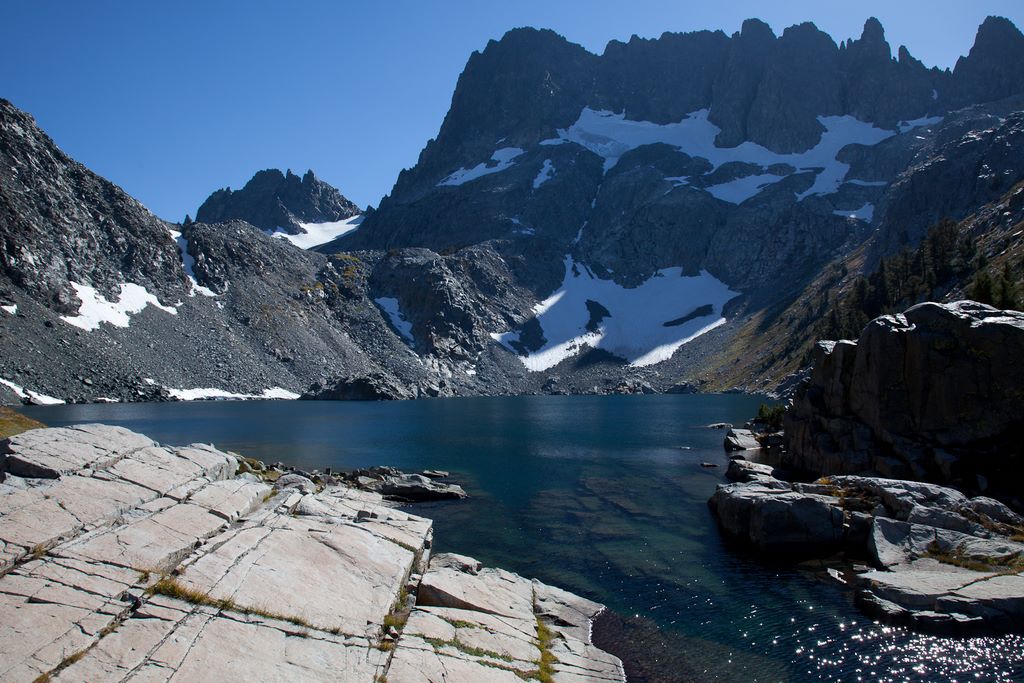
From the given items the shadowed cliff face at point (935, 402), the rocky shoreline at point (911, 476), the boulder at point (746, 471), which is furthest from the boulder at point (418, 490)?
the shadowed cliff face at point (935, 402)

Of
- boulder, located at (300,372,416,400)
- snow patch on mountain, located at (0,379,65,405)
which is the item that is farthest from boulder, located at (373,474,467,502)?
boulder, located at (300,372,416,400)

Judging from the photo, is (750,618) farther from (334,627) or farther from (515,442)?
(515,442)

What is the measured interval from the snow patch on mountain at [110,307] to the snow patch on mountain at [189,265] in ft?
40.0

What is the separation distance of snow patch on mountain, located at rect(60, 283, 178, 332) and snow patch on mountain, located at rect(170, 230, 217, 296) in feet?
40.0

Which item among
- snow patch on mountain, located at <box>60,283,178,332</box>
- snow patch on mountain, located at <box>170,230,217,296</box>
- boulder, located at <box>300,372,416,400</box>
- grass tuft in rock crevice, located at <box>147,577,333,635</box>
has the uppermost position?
snow patch on mountain, located at <box>170,230,217,296</box>

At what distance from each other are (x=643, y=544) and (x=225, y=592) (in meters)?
21.7

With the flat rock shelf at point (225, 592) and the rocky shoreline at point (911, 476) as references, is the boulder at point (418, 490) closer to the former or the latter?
the flat rock shelf at point (225, 592)

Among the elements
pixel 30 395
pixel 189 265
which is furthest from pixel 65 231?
pixel 30 395

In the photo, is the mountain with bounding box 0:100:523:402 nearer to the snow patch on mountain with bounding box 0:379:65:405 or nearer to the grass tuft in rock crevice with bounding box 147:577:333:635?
the snow patch on mountain with bounding box 0:379:65:405

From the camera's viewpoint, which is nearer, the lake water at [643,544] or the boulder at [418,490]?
the lake water at [643,544]

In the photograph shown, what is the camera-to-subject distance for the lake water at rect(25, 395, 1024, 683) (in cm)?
1909

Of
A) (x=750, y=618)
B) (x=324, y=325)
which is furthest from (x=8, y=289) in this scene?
(x=750, y=618)

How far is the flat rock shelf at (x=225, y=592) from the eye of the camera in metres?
12.9

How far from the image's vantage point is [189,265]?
169 m
